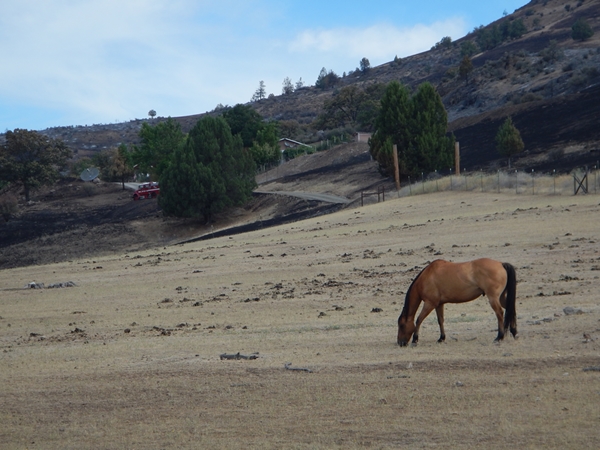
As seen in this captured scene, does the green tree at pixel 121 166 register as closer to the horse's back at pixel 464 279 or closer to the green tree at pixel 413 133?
the green tree at pixel 413 133

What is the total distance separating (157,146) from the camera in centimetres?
10481

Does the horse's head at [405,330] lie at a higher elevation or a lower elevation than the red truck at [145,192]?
lower

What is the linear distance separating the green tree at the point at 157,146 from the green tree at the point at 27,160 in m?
12.9

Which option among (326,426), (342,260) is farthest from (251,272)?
(326,426)

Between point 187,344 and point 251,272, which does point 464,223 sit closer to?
point 251,272

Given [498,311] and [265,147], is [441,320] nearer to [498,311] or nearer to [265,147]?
[498,311]

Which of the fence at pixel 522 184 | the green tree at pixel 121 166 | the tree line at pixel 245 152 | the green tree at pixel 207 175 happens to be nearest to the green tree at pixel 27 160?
the green tree at pixel 121 166

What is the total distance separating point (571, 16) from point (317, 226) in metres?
141

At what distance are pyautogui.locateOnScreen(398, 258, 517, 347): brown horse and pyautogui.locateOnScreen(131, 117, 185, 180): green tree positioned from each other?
300 ft

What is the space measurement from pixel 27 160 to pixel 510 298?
313ft

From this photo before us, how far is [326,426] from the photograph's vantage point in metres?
8.45

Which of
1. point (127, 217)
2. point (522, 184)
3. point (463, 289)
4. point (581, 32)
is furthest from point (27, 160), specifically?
→ point (581, 32)

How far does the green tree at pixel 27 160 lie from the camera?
95.8m

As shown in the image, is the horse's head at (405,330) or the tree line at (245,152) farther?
the tree line at (245,152)
